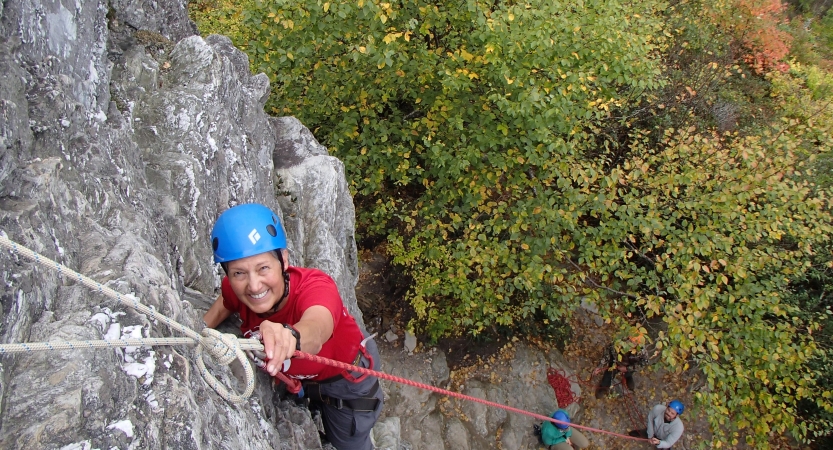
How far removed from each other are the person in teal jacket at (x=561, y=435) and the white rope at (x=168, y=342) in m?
8.14

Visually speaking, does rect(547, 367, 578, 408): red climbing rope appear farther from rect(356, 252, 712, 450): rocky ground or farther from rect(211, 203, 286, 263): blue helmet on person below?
rect(211, 203, 286, 263): blue helmet on person below

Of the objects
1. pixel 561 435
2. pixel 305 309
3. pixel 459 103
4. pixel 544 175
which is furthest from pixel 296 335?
pixel 561 435

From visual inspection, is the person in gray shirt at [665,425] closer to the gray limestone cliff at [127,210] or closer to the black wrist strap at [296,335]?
the gray limestone cliff at [127,210]

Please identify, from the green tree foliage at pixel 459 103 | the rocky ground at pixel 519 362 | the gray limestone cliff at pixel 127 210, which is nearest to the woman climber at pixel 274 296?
the gray limestone cliff at pixel 127 210

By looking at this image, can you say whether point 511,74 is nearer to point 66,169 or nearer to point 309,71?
point 309,71

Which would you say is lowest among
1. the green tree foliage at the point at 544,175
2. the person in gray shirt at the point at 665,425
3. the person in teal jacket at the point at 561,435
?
the person in gray shirt at the point at 665,425

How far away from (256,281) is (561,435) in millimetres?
8394

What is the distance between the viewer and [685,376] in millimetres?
11297

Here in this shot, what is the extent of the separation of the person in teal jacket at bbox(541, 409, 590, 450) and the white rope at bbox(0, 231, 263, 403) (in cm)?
814

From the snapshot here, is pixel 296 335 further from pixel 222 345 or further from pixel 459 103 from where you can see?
pixel 459 103

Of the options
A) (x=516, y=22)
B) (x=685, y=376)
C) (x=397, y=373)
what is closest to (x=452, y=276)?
(x=397, y=373)

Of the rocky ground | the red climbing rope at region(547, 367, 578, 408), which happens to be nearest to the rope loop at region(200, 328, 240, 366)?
the rocky ground

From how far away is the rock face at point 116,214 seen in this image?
2.11m

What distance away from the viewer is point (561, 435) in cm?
960
